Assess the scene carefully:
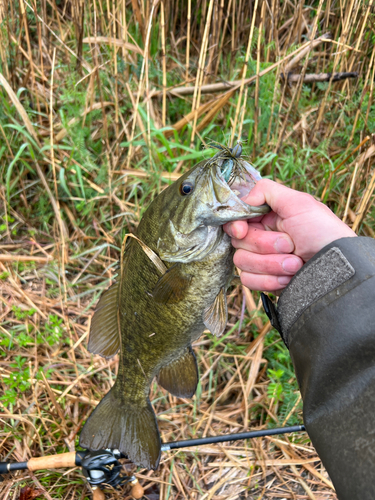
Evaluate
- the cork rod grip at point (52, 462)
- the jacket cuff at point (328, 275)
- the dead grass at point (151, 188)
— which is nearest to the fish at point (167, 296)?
the cork rod grip at point (52, 462)

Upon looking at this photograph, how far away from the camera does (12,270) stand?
9.05ft

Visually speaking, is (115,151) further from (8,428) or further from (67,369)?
(8,428)

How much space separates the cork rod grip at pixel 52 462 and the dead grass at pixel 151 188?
169 millimetres

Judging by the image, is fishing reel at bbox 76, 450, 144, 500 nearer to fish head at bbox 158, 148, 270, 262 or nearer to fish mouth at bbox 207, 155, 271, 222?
fish head at bbox 158, 148, 270, 262

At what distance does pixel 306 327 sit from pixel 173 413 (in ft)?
4.71

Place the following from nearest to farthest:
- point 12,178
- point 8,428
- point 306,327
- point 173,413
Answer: point 306,327, point 8,428, point 173,413, point 12,178

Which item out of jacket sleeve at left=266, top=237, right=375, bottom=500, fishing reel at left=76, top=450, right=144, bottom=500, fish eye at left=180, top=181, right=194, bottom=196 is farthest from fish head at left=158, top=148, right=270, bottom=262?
fishing reel at left=76, top=450, right=144, bottom=500

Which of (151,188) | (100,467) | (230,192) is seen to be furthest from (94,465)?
(151,188)

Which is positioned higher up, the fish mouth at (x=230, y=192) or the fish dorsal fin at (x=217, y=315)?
the fish mouth at (x=230, y=192)

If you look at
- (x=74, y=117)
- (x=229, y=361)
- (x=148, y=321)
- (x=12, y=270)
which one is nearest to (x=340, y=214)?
(x=229, y=361)

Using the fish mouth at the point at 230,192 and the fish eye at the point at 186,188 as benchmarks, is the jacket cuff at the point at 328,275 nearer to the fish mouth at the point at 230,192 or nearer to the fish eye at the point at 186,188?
the fish mouth at the point at 230,192

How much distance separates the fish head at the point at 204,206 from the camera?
1342 mm

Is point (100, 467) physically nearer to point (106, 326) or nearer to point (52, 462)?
point (52, 462)

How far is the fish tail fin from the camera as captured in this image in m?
1.75
